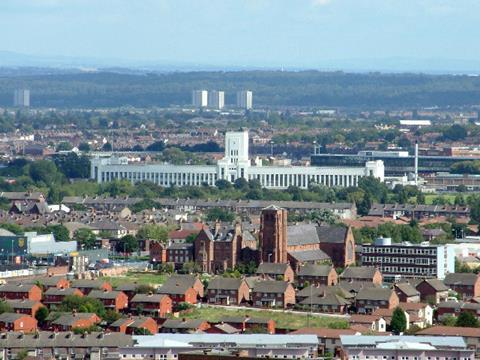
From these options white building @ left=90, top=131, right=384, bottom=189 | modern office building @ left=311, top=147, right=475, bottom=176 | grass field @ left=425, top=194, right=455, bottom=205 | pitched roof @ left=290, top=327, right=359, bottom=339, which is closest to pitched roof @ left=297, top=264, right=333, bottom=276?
pitched roof @ left=290, top=327, right=359, bottom=339

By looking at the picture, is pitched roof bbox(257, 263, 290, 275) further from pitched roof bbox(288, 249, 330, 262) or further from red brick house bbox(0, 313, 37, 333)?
red brick house bbox(0, 313, 37, 333)

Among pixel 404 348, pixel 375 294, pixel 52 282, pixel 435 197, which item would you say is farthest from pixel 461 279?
pixel 435 197

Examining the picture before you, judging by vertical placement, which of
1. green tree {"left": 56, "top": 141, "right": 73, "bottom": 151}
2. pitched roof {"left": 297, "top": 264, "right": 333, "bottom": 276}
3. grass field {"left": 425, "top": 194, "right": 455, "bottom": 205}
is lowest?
green tree {"left": 56, "top": 141, "right": 73, "bottom": 151}

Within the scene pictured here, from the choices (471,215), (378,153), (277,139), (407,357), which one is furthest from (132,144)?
(407,357)

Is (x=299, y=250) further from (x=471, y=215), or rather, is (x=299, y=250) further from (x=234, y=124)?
(x=234, y=124)

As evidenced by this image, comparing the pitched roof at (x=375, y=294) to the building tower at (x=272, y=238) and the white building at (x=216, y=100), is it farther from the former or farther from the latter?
the white building at (x=216, y=100)
